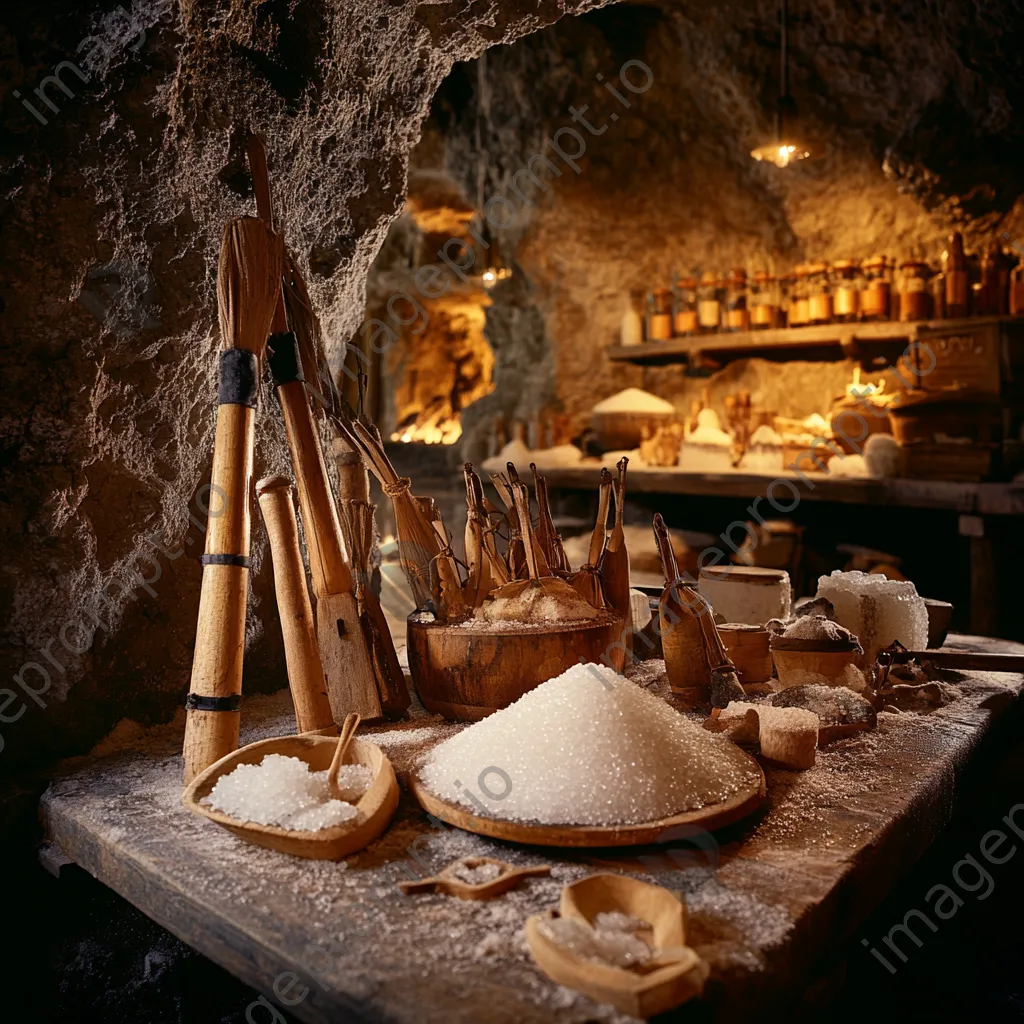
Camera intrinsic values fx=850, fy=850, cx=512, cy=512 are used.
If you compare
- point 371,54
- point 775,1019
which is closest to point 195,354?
point 371,54

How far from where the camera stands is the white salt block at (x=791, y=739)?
63.8 inches

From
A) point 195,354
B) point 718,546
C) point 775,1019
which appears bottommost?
point 718,546

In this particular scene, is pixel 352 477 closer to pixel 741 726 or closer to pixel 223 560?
pixel 223 560

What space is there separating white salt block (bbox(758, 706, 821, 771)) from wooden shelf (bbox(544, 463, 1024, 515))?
381 cm

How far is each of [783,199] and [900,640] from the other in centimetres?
604

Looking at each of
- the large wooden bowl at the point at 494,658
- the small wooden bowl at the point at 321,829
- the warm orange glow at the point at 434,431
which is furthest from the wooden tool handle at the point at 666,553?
the warm orange glow at the point at 434,431

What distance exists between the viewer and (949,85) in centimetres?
582

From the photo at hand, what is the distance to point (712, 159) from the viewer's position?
7.67 m

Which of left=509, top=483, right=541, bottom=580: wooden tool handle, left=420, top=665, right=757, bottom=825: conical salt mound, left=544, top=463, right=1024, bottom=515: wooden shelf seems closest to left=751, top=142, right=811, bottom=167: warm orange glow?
left=544, top=463, right=1024, bottom=515: wooden shelf

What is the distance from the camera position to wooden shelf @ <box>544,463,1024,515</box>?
15.9ft

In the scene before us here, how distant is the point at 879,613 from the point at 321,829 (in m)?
1.57

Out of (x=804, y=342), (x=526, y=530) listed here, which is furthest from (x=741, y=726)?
(x=804, y=342)

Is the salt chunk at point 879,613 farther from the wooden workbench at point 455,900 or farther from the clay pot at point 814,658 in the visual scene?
the wooden workbench at point 455,900

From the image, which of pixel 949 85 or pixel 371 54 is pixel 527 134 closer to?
pixel 949 85
